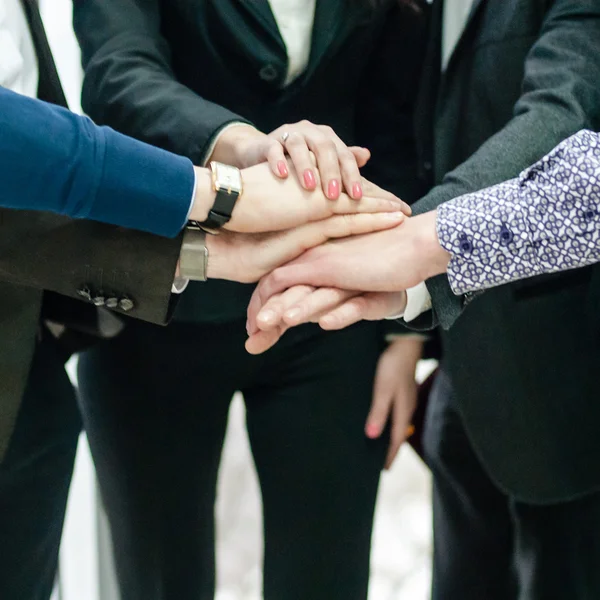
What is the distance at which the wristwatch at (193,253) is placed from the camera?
2.33 ft

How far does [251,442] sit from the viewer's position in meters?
0.93

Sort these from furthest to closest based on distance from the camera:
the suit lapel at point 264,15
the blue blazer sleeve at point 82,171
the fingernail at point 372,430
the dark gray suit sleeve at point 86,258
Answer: the fingernail at point 372,430 → the suit lapel at point 264,15 → the dark gray suit sleeve at point 86,258 → the blue blazer sleeve at point 82,171

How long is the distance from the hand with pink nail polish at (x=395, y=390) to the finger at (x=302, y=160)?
310mm

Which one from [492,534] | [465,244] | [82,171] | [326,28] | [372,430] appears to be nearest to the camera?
[82,171]

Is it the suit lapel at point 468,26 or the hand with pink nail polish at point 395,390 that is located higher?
the suit lapel at point 468,26

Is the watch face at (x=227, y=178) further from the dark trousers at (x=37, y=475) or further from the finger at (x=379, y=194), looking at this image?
the dark trousers at (x=37, y=475)

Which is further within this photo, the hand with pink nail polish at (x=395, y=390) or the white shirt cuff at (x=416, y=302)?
the hand with pink nail polish at (x=395, y=390)

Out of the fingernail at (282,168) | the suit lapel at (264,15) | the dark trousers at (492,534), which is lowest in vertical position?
the dark trousers at (492,534)

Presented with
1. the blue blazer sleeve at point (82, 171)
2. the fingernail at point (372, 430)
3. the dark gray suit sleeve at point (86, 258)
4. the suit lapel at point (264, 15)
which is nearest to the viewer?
the blue blazer sleeve at point (82, 171)

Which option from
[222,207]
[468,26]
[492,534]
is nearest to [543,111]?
Result: [468,26]

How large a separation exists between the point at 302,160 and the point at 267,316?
6.1 inches

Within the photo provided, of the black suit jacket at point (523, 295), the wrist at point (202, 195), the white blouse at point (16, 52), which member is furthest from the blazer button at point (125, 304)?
the black suit jacket at point (523, 295)

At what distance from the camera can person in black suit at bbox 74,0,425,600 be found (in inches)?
31.0

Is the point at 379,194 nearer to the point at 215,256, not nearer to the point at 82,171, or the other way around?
the point at 215,256
